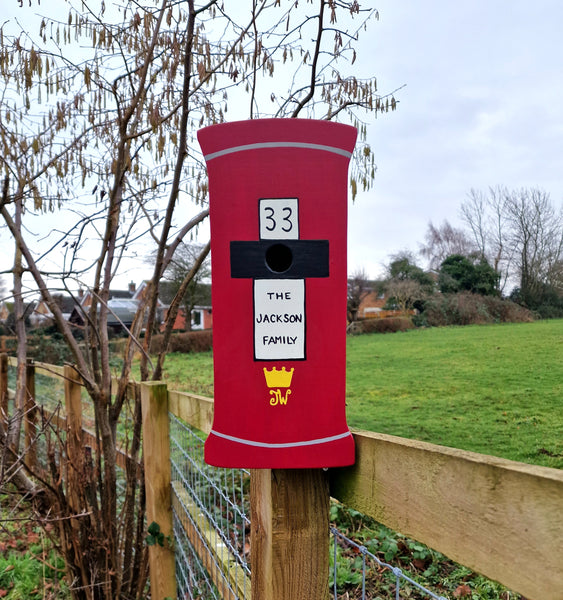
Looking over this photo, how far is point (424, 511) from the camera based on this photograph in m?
0.75

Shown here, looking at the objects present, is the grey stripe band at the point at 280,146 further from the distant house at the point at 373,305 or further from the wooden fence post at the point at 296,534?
the distant house at the point at 373,305

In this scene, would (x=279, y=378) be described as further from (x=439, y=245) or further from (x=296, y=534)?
(x=439, y=245)

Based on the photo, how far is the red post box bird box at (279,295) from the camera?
94 centimetres

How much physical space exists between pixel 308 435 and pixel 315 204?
0.43 metres

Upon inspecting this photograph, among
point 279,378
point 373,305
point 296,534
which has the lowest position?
point 296,534

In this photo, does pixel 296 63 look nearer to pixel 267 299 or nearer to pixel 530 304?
pixel 267 299

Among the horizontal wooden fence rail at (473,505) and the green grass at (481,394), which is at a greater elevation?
the horizontal wooden fence rail at (473,505)

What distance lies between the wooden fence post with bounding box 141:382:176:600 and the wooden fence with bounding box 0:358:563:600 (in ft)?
3.73

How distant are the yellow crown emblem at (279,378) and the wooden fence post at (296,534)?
0.56ft

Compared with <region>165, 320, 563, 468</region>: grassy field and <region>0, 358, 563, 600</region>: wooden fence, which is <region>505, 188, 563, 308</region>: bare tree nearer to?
<region>165, 320, 563, 468</region>: grassy field

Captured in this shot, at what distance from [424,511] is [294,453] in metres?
0.26

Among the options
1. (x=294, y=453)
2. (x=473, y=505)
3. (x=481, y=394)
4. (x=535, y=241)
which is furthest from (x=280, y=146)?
(x=481, y=394)

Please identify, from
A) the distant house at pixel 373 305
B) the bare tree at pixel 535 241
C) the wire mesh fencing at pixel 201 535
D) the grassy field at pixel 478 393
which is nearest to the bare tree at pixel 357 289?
the distant house at pixel 373 305

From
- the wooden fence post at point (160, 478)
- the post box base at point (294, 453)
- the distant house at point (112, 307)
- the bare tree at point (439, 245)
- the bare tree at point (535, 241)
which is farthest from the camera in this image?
the bare tree at point (439, 245)
